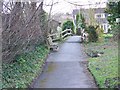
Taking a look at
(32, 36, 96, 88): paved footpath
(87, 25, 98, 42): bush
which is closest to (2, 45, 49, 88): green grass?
(32, 36, 96, 88): paved footpath

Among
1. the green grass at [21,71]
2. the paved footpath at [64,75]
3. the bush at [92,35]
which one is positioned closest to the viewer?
the green grass at [21,71]

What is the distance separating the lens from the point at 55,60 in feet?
44.1

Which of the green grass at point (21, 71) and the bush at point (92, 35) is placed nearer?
the green grass at point (21, 71)

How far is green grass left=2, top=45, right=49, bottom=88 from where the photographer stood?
25.7 ft

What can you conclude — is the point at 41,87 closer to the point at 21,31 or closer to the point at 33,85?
the point at 33,85

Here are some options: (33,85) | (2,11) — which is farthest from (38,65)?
(2,11)

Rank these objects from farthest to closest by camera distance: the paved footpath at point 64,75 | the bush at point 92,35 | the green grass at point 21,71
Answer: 1. the bush at point 92,35
2. the paved footpath at point 64,75
3. the green grass at point 21,71

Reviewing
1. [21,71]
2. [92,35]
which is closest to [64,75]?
[21,71]

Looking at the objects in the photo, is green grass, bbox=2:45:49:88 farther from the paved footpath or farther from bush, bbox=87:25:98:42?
bush, bbox=87:25:98:42

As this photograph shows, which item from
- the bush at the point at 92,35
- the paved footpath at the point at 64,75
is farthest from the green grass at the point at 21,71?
the bush at the point at 92,35

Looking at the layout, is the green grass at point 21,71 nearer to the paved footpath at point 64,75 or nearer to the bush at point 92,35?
the paved footpath at point 64,75

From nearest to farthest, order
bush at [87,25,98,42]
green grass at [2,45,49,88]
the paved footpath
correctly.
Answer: green grass at [2,45,49,88] → the paved footpath → bush at [87,25,98,42]

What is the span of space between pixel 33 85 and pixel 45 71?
240 cm

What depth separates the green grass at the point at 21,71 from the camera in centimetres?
784
